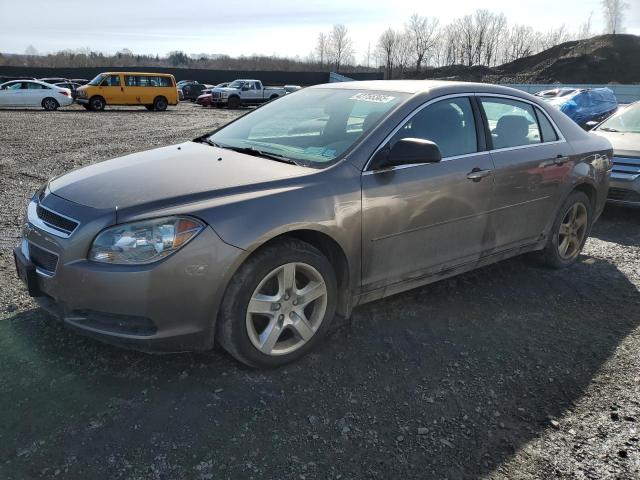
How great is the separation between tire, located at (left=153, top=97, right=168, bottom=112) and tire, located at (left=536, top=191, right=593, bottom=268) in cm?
2649

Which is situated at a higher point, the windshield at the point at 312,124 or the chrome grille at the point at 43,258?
the windshield at the point at 312,124

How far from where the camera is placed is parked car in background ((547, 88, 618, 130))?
1742 centimetres

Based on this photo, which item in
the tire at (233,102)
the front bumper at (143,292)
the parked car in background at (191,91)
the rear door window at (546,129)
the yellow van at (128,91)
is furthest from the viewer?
the parked car in background at (191,91)

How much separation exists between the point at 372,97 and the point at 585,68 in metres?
56.8

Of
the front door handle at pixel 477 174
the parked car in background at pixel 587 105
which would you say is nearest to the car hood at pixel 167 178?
the front door handle at pixel 477 174

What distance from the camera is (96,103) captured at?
26828 mm

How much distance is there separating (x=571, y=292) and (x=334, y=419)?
2.76 metres

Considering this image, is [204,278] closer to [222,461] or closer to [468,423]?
[222,461]

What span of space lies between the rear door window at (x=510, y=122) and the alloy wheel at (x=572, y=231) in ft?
2.91

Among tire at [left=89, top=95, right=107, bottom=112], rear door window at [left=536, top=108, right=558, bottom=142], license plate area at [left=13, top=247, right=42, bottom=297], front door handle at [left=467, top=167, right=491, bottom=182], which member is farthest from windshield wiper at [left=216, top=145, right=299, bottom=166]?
tire at [left=89, top=95, right=107, bottom=112]

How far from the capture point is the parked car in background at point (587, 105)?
1742cm

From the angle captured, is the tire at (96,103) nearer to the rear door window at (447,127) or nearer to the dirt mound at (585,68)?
the rear door window at (447,127)

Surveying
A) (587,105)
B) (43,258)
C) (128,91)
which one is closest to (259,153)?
(43,258)

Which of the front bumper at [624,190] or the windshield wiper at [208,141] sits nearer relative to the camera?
the windshield wiper at [208,141]
